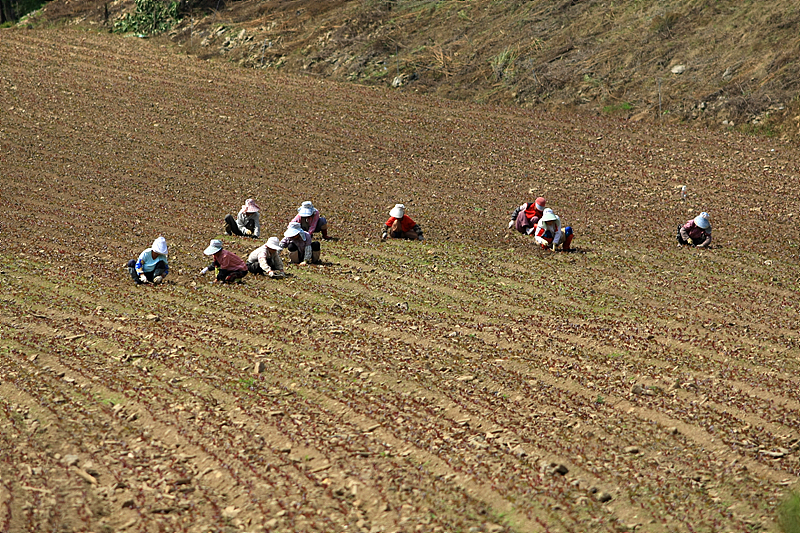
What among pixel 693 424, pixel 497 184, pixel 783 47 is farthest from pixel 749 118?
pixel 693 424

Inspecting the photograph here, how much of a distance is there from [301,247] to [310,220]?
1.93 meters

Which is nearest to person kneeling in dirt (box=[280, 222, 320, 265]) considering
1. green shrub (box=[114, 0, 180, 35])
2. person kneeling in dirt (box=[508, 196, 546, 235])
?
person kneeling in dirt (box=[508, 196, 546, 235])

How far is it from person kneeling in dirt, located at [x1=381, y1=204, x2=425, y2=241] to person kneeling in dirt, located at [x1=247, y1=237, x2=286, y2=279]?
3680mm

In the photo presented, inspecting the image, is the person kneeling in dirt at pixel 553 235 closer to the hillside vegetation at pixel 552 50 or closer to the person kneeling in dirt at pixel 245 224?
the person kneeling in dirt at pixel 245 224

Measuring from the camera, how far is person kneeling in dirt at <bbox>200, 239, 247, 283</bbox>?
17.0 meters

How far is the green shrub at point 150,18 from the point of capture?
47062mm

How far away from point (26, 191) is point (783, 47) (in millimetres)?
27701

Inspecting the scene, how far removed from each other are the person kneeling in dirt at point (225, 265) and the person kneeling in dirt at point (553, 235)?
6.62 metres

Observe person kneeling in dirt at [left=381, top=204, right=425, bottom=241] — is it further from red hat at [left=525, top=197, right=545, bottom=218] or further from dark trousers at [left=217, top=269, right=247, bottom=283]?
dark trousers at [left=217, top=269, right=247, bottom=283]

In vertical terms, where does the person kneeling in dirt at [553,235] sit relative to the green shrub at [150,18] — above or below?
below

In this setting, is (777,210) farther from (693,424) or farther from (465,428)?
(465,428)

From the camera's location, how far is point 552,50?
1519 inches

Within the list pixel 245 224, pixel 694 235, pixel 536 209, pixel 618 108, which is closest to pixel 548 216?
pixel 536 209

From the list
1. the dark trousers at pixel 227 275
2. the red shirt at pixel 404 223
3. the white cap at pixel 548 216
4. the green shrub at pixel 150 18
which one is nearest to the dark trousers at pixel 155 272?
the dark trousers at pixel 227 275
